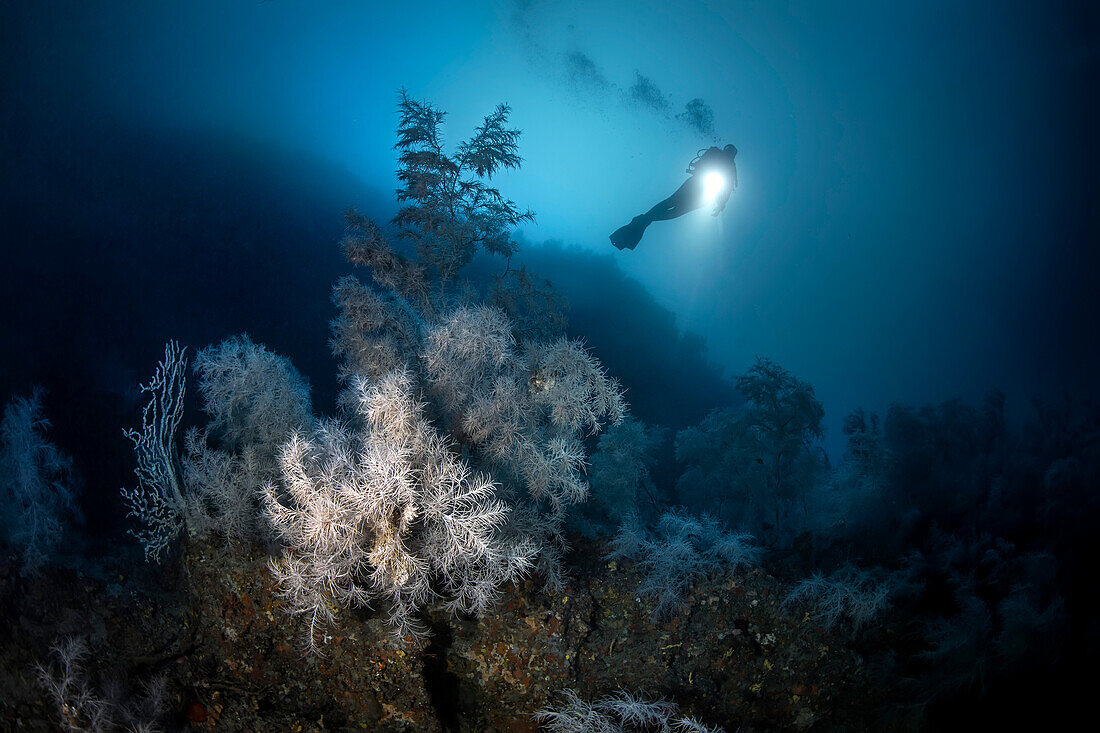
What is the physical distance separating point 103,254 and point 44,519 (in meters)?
13.5

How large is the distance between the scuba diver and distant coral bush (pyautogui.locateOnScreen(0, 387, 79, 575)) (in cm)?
2318

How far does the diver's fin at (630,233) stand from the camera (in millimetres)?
24031

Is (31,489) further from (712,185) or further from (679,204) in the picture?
(712,185)

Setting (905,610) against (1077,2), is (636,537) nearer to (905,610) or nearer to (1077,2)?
(905,610)

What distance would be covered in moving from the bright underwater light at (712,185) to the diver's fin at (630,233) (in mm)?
3613

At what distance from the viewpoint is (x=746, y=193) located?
74875mm

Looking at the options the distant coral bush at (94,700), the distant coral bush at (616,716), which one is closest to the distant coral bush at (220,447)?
the distant coral bush at (94,700)

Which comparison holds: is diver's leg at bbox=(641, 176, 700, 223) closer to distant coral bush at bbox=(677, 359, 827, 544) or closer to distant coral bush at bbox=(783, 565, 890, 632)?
distant coral bush at bbox=(677, 359, 827, 544)

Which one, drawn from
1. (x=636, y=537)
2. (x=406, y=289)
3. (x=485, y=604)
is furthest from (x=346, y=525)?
(x=406, y=289)

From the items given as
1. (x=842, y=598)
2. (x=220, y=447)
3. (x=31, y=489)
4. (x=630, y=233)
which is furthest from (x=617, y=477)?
(x=630, y=233)

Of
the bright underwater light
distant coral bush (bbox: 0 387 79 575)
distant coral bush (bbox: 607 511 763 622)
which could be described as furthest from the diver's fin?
distant coral bush (bbox: 0 387 79 575)

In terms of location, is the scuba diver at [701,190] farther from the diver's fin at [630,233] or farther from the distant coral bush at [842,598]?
the distant coral bush at [842,598]

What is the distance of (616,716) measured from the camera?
4.66 metres

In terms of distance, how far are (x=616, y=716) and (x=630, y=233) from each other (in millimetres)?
23787
